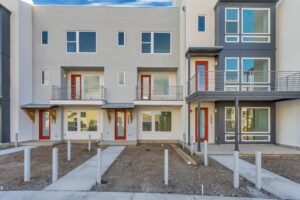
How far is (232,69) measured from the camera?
1333 centimetres

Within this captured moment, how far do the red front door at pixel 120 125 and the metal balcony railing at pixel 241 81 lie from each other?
5466 millimetres

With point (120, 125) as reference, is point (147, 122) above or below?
above

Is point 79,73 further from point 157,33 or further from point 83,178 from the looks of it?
point 83,178

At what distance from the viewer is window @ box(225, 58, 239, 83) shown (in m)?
13.2

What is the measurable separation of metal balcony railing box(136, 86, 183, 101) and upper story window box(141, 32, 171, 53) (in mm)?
2919

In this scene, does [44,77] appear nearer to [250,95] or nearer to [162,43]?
[162,43]

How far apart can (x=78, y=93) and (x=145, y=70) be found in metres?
5.60

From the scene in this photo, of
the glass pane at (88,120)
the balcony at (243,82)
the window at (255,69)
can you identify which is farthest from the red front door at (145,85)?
the window at (255,69)

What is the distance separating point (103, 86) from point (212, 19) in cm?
909

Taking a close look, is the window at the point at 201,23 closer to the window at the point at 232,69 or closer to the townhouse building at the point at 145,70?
the townhouse building at the point at 145,70

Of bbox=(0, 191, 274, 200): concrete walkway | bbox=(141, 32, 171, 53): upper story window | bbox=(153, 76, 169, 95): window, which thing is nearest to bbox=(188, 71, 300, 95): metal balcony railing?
bbox=(153, 76, 169, 95): window

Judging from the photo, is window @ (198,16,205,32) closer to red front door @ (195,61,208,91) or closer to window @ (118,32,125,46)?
red front door @ (195,61,208,91)

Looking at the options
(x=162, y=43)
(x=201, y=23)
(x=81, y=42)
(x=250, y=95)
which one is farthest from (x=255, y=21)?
(x=81, y=42)

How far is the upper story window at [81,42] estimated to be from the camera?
1522cm
